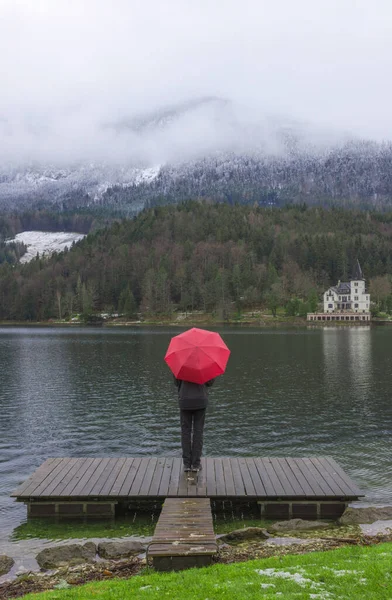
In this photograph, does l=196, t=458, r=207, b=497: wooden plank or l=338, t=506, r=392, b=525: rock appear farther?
l=196, t=458, r=207, b=497: wooden plank

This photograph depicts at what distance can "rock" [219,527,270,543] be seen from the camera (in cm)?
1460

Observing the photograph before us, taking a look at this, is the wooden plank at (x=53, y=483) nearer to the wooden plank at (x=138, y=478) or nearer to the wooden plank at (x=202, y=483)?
the wooden plank at (x=138, y=478)

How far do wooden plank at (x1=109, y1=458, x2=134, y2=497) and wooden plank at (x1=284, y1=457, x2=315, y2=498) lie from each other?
6205 mm

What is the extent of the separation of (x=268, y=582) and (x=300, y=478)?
8351 millimetres

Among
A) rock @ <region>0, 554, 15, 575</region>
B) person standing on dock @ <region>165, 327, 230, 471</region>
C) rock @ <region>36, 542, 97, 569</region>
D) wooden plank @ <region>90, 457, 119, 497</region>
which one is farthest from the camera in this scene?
wooden plank @ <region>90, 457, 119, 497</region>

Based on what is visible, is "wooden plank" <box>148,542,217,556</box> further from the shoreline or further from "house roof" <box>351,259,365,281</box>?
"house roof" <box>351,259,365,281</box>

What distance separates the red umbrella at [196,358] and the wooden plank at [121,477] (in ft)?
14.3

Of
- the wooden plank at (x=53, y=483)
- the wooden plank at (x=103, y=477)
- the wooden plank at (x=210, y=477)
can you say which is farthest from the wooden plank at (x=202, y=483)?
the wooden plank at (x=53, y=483)

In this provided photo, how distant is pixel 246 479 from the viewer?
58.0ft

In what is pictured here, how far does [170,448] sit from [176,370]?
37.1 feet

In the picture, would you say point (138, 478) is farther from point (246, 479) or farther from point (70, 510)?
point (246, 479)

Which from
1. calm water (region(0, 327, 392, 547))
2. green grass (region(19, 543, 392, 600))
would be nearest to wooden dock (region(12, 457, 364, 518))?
calm water (region(0, 327, 392, 547))

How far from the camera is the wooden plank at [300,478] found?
1645 centimetres

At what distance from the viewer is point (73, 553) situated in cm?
1383
